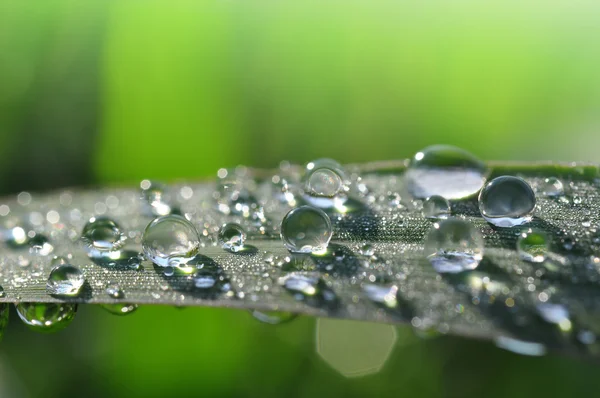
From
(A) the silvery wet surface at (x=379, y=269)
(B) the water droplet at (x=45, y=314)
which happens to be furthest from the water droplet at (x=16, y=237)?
(B) the water droplet at (x=45, y=314)

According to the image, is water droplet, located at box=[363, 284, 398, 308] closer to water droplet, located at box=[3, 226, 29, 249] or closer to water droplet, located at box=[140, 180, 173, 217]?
water droplet, located at box=[140, 180, 173, 217]

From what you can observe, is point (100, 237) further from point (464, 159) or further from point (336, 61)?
point (336, 61)

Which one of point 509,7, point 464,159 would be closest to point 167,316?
point 464,159

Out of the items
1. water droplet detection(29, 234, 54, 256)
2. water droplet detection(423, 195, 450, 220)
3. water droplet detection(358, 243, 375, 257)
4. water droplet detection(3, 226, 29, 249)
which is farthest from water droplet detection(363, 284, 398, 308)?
water droplet detection(3, 226, 29, 249)

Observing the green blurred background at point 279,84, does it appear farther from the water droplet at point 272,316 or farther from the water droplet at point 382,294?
the water droplet at point 382,294

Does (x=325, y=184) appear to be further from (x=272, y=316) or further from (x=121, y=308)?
(x=121, y=308)

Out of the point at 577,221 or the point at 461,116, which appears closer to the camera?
the point at 577,221

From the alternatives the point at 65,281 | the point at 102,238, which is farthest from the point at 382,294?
the point at 102,238

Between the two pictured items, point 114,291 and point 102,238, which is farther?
point 102,238
